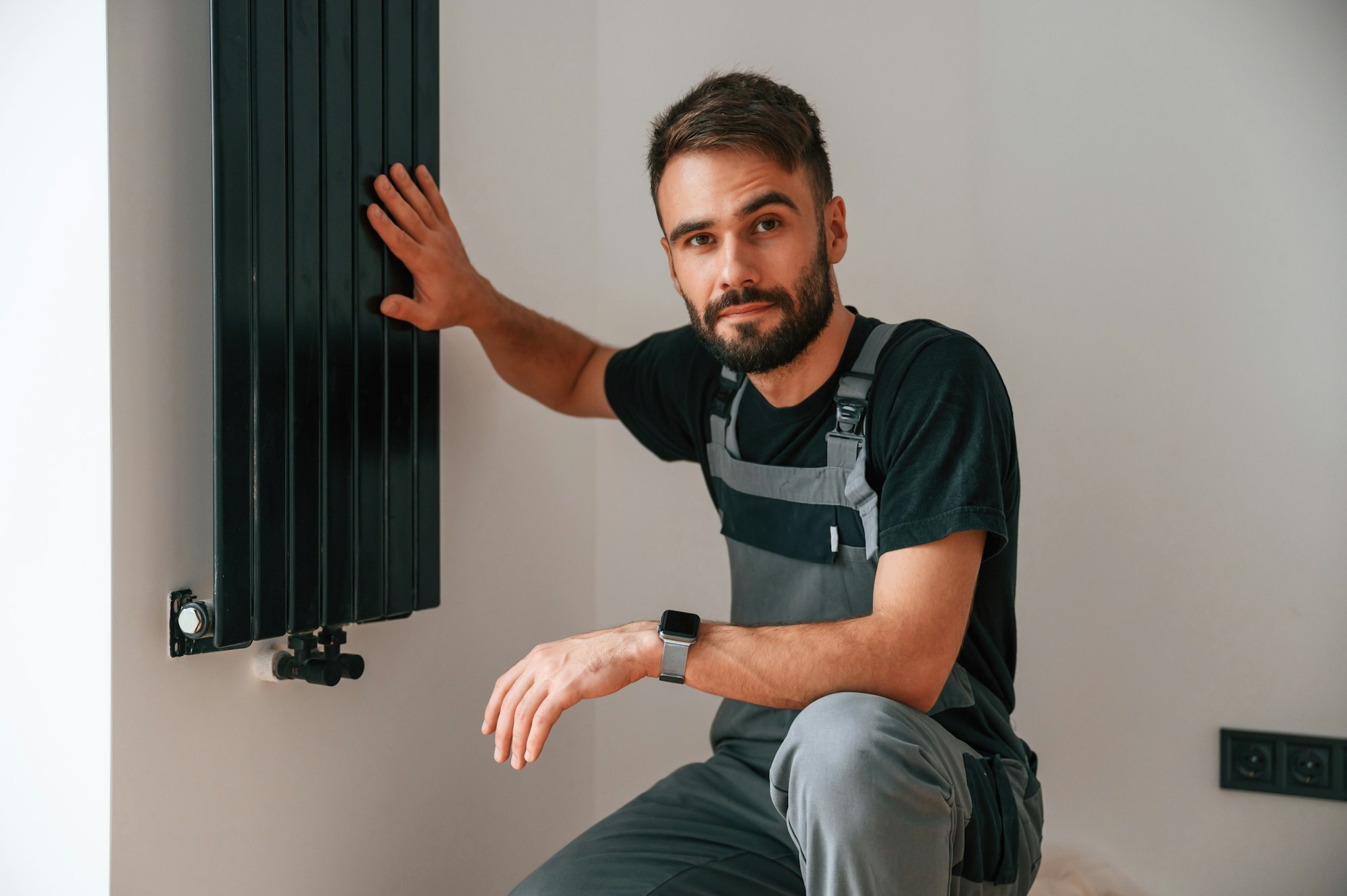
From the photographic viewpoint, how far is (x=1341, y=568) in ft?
5.15

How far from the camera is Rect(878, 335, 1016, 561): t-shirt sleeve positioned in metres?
1.04

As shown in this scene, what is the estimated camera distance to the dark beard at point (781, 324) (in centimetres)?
122

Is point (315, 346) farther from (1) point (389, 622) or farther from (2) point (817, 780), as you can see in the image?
(2) point (817, 780)

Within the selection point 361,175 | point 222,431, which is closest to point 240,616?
point 222,431

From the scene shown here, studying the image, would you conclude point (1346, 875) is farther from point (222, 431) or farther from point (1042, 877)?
point (222, 431)

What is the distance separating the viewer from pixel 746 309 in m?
1.23

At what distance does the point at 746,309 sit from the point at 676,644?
0.45 metres

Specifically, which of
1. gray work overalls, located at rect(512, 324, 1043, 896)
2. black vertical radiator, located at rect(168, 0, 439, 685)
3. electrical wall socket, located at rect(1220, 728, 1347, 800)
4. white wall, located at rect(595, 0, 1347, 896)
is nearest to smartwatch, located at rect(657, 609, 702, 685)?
gray work overalls, located at rect(512, 324, 1043, 896)

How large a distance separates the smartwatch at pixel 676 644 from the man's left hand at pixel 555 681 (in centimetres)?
1

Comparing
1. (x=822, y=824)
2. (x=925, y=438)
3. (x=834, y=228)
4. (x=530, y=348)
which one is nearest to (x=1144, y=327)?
(x=834, y=228)

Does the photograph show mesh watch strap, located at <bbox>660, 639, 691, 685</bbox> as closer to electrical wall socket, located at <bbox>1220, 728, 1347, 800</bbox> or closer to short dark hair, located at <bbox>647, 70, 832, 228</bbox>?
short dark hair, located at <bbox>647, 70, 832, 228</bbox>

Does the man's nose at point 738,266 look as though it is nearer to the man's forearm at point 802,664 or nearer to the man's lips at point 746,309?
the man's lips at point 746,309

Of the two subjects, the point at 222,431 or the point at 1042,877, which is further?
the point at 1042,877

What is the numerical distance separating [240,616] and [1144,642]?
143 cm
